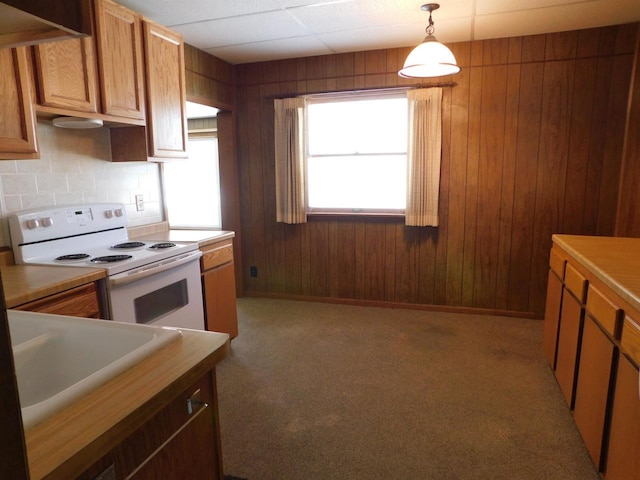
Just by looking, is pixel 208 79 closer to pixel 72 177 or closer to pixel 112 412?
pixel 72 177

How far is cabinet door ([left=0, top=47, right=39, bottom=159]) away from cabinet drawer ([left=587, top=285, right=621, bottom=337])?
2.64 meters

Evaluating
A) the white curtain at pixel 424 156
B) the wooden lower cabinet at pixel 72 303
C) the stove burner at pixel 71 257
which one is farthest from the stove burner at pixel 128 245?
the white curtain at pixel 424 156

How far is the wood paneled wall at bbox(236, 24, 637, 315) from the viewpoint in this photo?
3.46 meters

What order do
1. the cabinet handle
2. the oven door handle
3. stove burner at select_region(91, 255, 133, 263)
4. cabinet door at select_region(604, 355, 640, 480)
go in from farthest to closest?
stove burner at select_region(91, 255, 133, 263) < the oven door handle < cabinet door at select_region(604, 355, 640, 480) < the cabinet handle

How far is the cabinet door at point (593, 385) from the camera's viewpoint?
5.63 ft

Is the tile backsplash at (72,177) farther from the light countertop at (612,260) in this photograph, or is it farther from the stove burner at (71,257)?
the light countertop at (612,260)

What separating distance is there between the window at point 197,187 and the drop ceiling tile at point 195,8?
277 centimetres

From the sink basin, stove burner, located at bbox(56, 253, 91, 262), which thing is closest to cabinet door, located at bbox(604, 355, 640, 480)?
the sink basin

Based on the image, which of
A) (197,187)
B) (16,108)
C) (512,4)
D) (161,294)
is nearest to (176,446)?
(161,294)

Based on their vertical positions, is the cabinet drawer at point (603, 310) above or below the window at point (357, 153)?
below

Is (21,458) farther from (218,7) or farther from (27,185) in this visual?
(218,7)

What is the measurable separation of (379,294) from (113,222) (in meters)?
2.52

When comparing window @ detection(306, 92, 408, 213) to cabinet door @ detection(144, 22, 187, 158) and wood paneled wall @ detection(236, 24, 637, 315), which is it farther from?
cabinet door @ detection(144, 22, 187, 158)

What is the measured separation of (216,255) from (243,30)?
1779 mm
